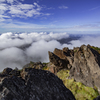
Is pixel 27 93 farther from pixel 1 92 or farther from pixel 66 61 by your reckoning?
pixel 66 61

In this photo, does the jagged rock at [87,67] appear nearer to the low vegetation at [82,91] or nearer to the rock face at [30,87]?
the low vegetation at [82,91]

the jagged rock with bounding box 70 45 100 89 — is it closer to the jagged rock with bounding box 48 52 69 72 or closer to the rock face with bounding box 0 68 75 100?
the jagged rock with bounding box 48 52 69 72

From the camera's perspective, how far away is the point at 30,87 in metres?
10.8

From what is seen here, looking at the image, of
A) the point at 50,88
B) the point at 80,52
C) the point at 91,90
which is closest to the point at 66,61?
the point at 80,52

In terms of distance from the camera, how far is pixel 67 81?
131 feet

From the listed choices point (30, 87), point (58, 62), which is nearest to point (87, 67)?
point (58, 62)

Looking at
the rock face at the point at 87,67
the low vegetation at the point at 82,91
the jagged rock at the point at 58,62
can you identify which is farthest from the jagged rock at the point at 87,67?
the jagged rock at the point at 58,62

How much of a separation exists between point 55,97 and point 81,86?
1111 inches

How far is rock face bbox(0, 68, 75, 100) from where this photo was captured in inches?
352

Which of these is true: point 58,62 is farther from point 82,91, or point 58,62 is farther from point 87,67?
point 82,91

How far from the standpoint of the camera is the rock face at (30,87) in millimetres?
8945

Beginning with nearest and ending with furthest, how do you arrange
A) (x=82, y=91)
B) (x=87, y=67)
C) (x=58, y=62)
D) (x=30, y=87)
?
1. (x=30, y=87)
2. (x=82, y=91)
3. (x=87, y=67)
4. (x=58, y=62)

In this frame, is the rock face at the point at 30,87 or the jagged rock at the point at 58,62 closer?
the rock face at the point at 30,87

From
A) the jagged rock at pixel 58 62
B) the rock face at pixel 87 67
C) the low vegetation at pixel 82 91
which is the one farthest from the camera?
the jagged rock at pixel 58 62
